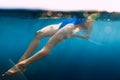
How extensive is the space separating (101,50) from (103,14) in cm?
28

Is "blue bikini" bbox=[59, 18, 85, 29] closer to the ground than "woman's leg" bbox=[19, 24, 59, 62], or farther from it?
farther from it

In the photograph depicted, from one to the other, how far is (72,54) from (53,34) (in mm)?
208

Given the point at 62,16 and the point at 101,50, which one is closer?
the point at 62,16

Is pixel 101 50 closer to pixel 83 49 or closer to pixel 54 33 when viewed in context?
pixel 83 49

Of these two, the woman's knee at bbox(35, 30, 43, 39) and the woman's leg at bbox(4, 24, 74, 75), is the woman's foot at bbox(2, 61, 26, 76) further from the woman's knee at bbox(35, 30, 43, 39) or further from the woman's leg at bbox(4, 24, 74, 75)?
the woman's knee at bbox(35, 30, 43, 39)

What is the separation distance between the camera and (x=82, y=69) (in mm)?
1867

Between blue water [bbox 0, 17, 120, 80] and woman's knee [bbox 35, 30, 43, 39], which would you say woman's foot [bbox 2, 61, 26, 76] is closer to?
blue water [bbox 0, 17, 120, 80]

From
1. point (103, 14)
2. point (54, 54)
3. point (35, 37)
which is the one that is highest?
point (103, 14)

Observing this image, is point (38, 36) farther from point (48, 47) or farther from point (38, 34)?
point (48, 47)

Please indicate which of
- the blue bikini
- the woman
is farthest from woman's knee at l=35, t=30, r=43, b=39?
the blue bikini

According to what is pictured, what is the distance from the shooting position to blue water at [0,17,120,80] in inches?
72.9

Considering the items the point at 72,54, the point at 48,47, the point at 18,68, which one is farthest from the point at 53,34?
the point at 18,68

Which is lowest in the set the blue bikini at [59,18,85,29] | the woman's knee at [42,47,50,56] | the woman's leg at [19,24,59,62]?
the woman's knee at [42,47,50,56]

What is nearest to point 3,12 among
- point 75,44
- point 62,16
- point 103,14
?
point 62,16
